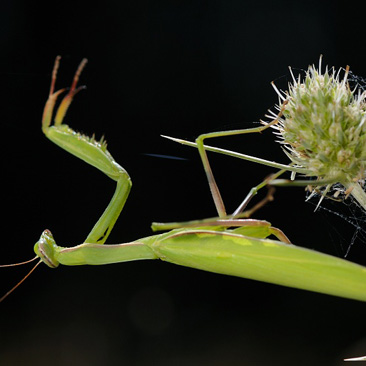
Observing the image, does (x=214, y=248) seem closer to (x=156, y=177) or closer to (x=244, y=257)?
(x=244, y=257)

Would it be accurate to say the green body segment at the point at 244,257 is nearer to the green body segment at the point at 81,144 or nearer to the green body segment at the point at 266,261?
the green body segment at the point at 266,261

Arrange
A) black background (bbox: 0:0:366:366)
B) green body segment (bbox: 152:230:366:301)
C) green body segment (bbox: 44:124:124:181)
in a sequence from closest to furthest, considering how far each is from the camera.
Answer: green body segment (bbox: 152:230:366:301) < green body segment (bbox: 44:124:124:181) < black background (bbox: 0:0:366:366)

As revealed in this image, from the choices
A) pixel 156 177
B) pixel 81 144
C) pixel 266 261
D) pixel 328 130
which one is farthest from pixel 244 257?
pixel 156 177

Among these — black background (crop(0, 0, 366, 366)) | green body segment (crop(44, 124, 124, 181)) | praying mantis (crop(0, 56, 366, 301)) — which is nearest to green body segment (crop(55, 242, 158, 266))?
praying mantis (crop(0, 56, 366, 301))

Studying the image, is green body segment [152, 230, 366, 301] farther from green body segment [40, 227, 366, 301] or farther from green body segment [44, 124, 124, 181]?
green body segment [44, 124, 124, 181]

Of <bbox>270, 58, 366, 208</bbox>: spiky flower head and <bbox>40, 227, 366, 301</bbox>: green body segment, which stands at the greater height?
<bbox>270, 58, 366, 208</bbox>: spiky flower head

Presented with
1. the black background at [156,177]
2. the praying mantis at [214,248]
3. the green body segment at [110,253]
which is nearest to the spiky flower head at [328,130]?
the praying mantis at [214,248]

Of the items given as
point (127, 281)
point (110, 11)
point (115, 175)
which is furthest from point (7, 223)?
point (115, 175)
